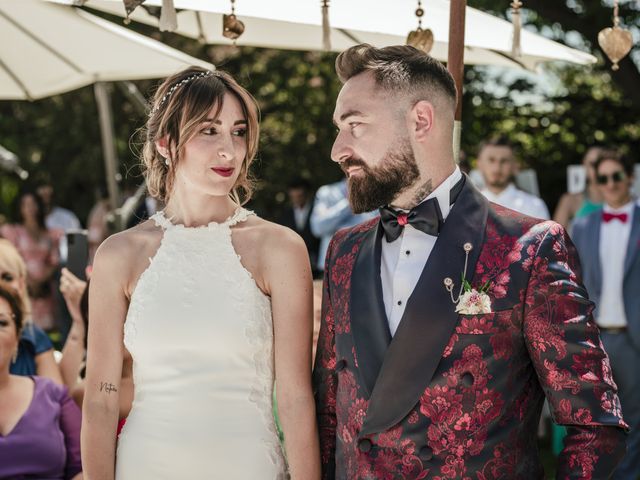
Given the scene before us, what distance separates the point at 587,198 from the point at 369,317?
16.8 ft

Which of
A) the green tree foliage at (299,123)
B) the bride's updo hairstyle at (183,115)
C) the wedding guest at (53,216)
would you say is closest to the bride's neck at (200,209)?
the bride's updo hairstyle at (183,115)

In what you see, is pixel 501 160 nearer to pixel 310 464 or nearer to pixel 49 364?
pixel 49 364

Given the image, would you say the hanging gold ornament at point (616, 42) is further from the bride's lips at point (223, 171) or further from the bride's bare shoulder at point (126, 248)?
the bride's bare shoulder at point (126, 248)

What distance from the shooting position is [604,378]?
6.61ft

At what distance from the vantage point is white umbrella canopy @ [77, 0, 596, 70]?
11.7 feet

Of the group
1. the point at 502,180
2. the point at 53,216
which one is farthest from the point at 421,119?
the point at 53,216

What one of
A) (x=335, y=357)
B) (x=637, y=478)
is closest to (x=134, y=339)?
(x=335, y=357)

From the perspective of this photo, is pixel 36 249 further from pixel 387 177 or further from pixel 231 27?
pixel 387 177

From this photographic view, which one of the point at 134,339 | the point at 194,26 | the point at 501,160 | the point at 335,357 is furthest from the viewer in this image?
the point at 501,160

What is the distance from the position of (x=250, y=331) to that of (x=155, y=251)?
404 mm

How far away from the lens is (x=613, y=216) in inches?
235

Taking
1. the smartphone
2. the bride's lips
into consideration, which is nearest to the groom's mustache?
the bride's lips

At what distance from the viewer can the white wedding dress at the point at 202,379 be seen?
2.56 meters

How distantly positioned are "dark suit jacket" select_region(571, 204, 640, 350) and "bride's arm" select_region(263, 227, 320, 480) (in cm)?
384
